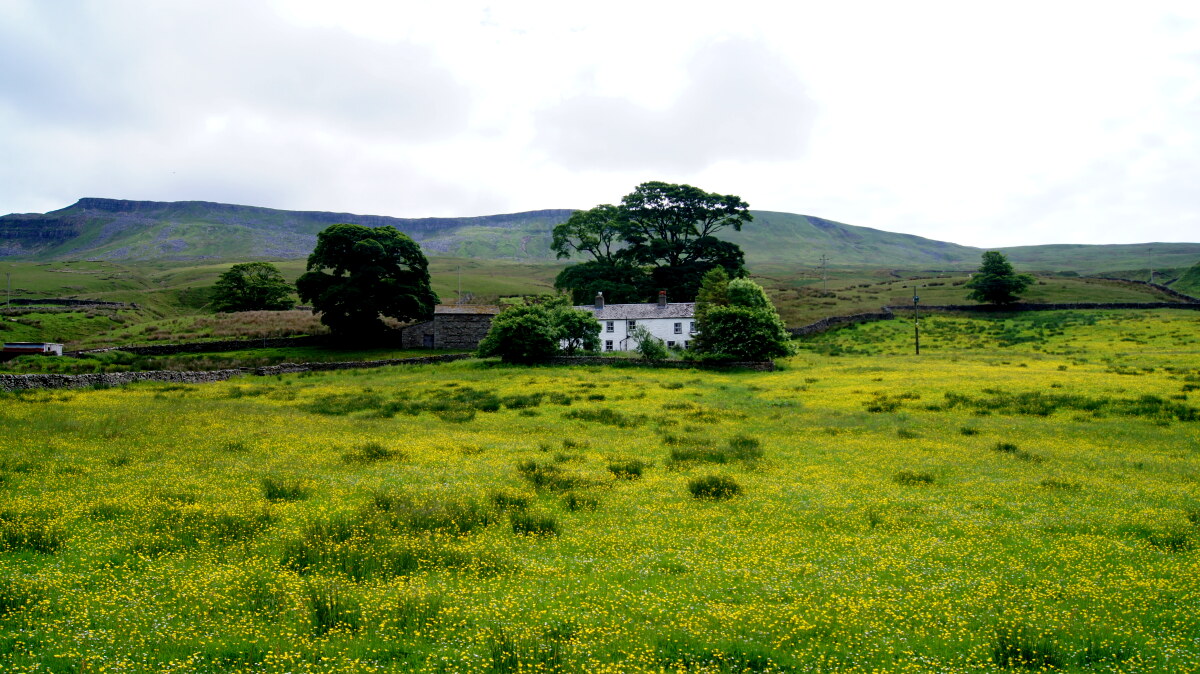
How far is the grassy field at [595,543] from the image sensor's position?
769cm

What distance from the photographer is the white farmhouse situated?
224 feet

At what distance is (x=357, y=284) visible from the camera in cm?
6419

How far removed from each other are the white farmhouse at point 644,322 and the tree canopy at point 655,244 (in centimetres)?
808

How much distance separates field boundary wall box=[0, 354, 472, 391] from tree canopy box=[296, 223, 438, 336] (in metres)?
11.5

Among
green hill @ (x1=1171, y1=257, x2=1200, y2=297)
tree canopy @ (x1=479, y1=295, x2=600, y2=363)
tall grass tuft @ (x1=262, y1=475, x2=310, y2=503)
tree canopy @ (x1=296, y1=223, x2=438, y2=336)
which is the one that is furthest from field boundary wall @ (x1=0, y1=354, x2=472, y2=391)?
green hill @ (x1=1171, y1=257, x2=1200, y2=297)

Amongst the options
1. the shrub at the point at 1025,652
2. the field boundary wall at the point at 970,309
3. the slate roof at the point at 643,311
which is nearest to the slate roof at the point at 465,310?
the slate roof at the point at 643,311

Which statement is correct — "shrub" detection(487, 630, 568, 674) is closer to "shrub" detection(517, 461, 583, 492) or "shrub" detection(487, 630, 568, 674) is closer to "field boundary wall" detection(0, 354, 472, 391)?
"shrub" detection(517, 461, 583, 492)

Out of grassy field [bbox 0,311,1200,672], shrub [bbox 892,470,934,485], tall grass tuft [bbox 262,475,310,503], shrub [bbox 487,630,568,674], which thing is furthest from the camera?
shrub [bbox 892,470,934,485]

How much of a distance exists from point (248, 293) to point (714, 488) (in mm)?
96577

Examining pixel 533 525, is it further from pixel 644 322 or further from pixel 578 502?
pixel 644 322

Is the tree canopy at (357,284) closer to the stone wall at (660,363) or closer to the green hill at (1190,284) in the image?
the stone wall at (660,363)

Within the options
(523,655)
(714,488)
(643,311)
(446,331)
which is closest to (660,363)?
(643,311)

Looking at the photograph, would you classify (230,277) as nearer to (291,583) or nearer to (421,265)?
(421,265)

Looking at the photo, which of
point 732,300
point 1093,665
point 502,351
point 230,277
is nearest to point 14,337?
point 230,277
